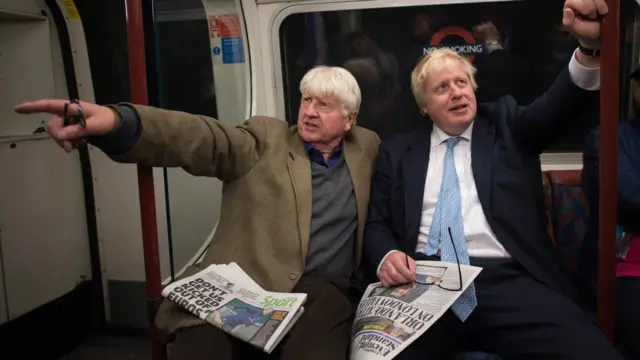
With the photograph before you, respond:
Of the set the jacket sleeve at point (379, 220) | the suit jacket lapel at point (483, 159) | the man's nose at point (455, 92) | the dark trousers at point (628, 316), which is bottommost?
the dark trousers at point (628, 316)

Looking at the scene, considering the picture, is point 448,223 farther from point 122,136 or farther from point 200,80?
point 200,80

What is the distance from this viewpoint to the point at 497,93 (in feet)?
9.54

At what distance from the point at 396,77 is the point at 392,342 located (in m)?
1.68

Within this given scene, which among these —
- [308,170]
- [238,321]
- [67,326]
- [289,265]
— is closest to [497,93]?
[308,170]

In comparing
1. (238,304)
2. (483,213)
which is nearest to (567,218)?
(483,213)

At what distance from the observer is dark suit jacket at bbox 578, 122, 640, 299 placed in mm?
1960

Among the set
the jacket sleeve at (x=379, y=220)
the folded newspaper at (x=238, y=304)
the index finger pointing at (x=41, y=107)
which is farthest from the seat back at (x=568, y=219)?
the index finger pointing at (x=41, y=107)

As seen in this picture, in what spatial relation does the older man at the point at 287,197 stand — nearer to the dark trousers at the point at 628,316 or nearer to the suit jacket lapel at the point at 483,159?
the suit jacket lapel at the point at 483,159

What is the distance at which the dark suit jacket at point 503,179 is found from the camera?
1.97 metres

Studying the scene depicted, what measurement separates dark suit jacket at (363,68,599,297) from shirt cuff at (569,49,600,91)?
3cm

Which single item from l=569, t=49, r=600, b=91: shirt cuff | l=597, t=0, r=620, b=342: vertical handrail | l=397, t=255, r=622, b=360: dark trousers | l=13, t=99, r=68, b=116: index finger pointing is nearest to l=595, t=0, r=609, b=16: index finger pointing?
l=597, t=0, r=620, b=342: vertical handrail

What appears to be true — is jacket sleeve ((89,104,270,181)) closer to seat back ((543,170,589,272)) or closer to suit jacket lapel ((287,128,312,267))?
suit jacket lapel ((287,128,312,267))

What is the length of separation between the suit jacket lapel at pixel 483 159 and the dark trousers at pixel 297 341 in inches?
26.3

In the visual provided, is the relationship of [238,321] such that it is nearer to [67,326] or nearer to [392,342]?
[392,342]
